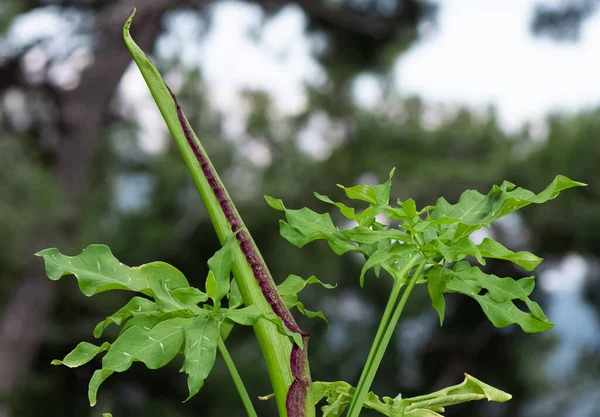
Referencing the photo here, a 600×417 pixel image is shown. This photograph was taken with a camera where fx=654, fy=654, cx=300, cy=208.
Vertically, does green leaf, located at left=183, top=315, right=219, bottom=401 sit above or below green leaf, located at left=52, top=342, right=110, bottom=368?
above

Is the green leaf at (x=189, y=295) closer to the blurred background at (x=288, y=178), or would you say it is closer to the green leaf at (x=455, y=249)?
the green leaf at (x=455, y=249)

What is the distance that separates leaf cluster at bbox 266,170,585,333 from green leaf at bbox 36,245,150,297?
0.08 metres

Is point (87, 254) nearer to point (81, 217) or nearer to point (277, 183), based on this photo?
point (81, 217)

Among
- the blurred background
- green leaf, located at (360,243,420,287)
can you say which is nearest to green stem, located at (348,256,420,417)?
green leaf, located at (360,243,420,287)

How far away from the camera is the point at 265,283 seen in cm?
27

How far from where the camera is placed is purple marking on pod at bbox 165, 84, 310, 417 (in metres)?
0.27

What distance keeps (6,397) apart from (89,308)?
2.00ft

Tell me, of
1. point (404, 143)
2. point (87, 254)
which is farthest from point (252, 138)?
point (87, 254)

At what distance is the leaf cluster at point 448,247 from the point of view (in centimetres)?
28

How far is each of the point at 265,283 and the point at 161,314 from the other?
0.15 ft

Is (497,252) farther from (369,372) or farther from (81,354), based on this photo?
(81,354)

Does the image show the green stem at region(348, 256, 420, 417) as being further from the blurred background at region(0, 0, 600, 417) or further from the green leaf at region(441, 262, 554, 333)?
the blurred background at region(0, 0, 600, 417)

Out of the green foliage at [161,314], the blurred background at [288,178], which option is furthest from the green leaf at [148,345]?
the blurred background at [288,178]

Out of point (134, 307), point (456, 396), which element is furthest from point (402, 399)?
point (134, 307)
